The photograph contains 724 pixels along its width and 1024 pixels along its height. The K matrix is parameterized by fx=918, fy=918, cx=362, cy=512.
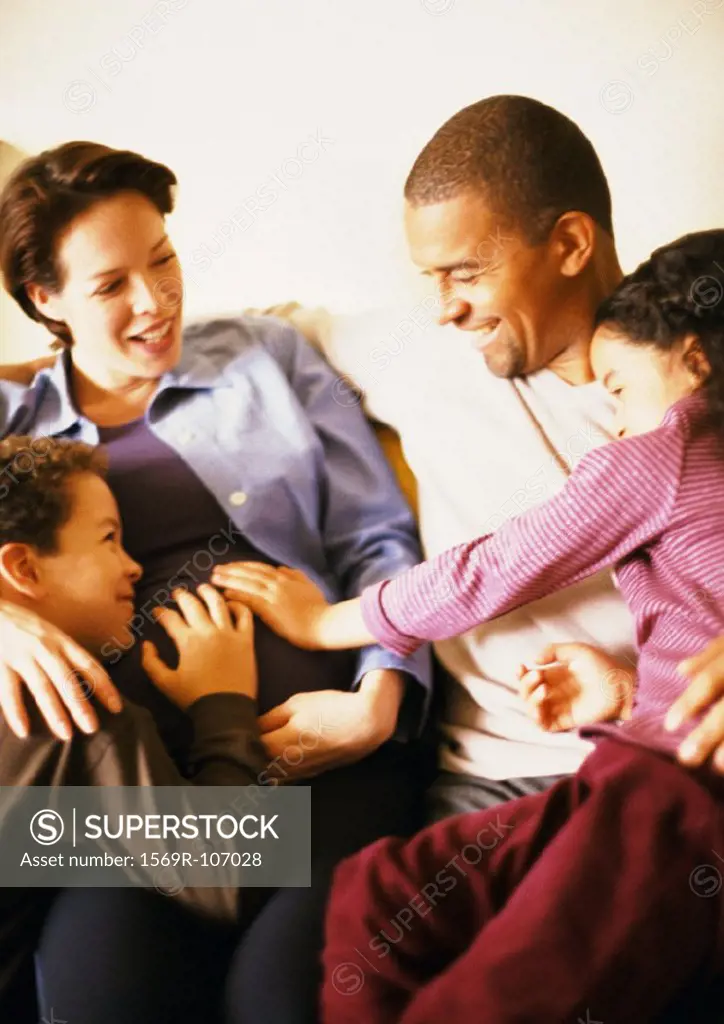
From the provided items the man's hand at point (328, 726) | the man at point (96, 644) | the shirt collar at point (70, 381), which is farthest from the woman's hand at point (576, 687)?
the shirt collar at point (70, 381)

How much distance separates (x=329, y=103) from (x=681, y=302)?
0.46 meters

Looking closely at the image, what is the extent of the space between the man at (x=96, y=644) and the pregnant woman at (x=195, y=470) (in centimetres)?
2

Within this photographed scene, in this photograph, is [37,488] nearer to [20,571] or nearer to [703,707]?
[20,571]

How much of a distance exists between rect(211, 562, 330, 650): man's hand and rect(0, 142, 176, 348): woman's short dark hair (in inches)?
13.8

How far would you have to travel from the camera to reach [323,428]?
99 centimetres

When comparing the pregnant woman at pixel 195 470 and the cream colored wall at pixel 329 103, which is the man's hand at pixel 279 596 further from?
the cream colored wall at pixel 329 103

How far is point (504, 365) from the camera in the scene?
3.00 feet

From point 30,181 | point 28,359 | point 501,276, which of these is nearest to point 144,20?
point 30,181

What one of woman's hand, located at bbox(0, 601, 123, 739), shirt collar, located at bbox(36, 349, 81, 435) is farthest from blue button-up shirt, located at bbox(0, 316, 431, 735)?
woman's hand, located at bbox(0, 601, 123, 739)

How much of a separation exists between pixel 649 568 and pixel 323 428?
0.39 m

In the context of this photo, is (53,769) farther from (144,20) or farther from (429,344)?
(144,20)

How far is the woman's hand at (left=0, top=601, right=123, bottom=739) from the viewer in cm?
73

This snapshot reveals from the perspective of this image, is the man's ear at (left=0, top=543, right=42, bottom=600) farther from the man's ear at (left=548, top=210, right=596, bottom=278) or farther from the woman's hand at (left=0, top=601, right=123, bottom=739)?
the man's ear at (left=548, top=210, right=596, bottom=278)

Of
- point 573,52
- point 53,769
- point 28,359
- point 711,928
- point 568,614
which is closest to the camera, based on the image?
point 711,928
